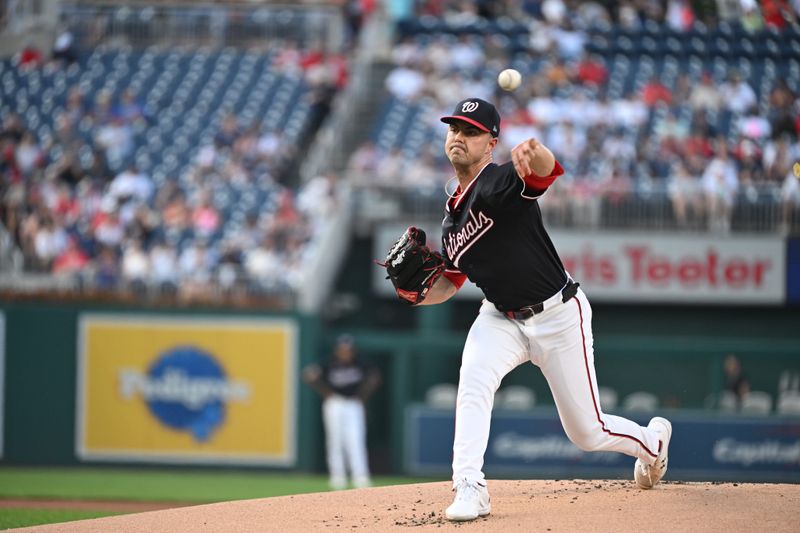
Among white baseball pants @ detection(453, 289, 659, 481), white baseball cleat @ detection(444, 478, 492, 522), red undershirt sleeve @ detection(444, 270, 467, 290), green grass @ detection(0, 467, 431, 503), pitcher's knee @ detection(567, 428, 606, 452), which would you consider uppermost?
red undershirt sleeve @ detection(444, 270, 467, 290)

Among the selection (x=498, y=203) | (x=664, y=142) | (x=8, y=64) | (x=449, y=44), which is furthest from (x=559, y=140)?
(x=498, y=203)

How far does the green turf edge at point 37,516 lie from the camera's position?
8.68 metres

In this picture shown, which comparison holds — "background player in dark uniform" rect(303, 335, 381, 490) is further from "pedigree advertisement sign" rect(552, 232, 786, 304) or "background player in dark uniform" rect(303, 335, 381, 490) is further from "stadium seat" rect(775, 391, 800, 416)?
"stadium seat" rect(775, 391, 800, 416)

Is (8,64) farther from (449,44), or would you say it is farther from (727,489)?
(727,489)

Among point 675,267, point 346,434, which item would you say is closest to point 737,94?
point 675,267

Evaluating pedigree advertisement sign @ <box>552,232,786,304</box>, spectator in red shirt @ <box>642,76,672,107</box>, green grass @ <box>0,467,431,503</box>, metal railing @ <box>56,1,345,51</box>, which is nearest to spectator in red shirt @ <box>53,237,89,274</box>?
green grass @ <box>0,467,431,503</box>

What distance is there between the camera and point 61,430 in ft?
51.5

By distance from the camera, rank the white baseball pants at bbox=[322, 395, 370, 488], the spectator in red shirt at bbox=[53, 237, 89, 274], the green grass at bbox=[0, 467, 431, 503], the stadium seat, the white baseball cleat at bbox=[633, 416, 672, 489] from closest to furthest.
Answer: the white baseball cleat at bbox=[633, 416, 672, 489] → the green grass at bbox=[0, 467, 431, 503] → the white baseball pants at bbox=[322, 395, 370, 488] → the stadium seat → the spectator in red shirt at bbox=[53, 237, 89, 274]

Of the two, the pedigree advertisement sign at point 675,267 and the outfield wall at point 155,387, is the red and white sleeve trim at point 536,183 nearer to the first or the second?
the outfield wall at point 155,387

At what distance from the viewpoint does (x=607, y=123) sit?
1733 centimetres

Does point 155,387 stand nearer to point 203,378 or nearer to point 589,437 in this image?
point 203,378

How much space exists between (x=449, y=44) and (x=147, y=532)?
15566 mm

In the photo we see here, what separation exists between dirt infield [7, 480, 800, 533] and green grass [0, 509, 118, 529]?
235cm

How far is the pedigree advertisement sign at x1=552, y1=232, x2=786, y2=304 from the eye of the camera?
15.8 m
